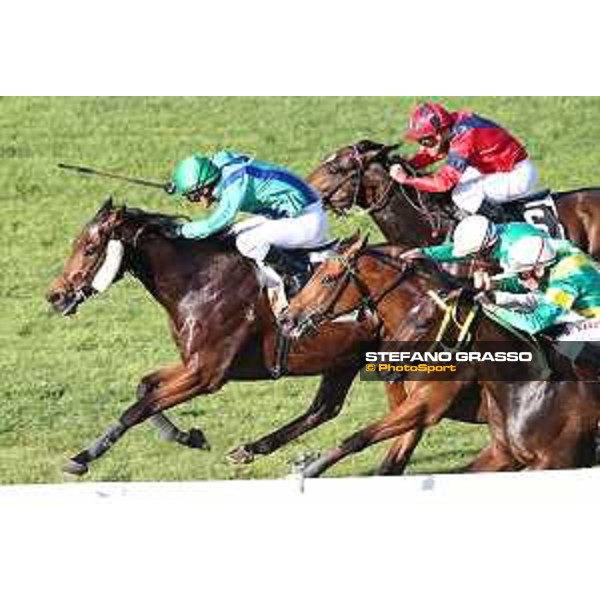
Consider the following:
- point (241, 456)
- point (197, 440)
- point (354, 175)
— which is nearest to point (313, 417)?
point (241, 456)

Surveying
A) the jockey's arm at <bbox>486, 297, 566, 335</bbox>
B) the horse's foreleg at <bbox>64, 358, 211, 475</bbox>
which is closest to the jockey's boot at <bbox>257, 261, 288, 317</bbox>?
the horse's foreleg at <bbox>64, 358, 211, 475</bbox>

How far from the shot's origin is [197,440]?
1351cm

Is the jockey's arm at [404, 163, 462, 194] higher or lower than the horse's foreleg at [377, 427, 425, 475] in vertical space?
higher

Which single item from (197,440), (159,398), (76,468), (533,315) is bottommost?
(76,468)

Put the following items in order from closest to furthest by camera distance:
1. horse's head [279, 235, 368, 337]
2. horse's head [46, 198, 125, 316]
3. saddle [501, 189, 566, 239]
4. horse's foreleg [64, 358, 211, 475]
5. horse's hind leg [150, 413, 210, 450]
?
horse's head [279, 235, 368, 337]
horse's head [46, 198, 125, 316]
horse's foreleg [64, 358, 211, 475]
horse's hind leg [150, 413, 210, 450]
saddle [501, 189, 566, 239]

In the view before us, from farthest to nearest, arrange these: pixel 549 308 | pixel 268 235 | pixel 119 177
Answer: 1. pixel 119 177
2. pixel 268 235
3. pixel 549 308

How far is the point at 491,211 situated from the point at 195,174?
1.46m

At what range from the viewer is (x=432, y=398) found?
43.5ft

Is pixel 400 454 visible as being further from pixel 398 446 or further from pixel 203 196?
pixel 203 196

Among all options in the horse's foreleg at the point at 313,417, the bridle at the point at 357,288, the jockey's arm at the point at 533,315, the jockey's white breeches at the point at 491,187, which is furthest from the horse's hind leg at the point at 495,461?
the jockey's white breeches at the point at 491,187

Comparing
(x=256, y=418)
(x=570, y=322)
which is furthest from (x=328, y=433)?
(x=570, y=322)

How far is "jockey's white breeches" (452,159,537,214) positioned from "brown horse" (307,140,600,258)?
0.23ft

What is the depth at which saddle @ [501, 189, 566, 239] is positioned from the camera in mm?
13586

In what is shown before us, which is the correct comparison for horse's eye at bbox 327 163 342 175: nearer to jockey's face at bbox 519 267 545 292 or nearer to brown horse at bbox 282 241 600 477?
brown horse at bbox 282 241 600 477
